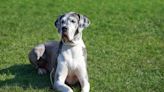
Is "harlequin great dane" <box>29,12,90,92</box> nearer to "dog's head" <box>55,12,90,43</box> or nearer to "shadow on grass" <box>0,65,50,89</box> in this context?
"dog's head" <box>55,12,90,43</box>

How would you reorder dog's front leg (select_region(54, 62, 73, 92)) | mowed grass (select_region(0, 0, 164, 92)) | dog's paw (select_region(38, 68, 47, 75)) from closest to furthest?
1. dog's front leg (select_region(54, 62, 73, 92))
2. mowed grass (select_region(0, 0, 164, 92))
3. dog's paw (select_region(38, 68, 47, 75))

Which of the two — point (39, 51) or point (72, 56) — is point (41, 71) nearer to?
point (39, 51)

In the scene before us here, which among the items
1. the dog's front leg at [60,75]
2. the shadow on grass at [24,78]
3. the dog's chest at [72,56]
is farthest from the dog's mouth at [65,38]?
the shadow on grass at [24,78]

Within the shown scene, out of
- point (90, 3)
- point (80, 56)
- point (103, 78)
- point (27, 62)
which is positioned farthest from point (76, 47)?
point (90, 3)

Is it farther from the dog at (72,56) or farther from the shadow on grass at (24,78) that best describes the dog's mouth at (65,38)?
the shadow on grass at (24,78)

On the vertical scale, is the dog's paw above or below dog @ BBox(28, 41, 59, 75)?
below

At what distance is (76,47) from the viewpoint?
7930mm

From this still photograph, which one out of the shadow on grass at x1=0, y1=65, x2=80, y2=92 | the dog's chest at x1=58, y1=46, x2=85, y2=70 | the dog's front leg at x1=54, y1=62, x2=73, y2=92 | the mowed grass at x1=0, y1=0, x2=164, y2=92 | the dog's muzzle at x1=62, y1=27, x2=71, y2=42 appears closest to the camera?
the dog's muzzle at x1=62, y1=27, x2=71, y2=42

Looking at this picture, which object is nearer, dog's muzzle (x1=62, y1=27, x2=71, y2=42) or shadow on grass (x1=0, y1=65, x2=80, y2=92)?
dog's muzzle (x1=62, y1=27, x2=71, y2=42)

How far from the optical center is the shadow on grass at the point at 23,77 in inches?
324

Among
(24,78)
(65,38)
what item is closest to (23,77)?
(24,78)

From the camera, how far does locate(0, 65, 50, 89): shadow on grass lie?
8.23 m

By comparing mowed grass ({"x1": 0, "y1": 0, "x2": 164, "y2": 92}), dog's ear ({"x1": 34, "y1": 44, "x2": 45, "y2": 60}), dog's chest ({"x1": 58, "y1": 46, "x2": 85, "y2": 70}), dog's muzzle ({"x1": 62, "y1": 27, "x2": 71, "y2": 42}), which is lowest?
mowed grass ({"x1": 0, "y1": 0, "x2": 164, "y2": 92})

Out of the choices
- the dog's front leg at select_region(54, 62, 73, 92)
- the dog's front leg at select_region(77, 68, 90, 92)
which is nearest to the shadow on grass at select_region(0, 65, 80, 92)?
the dog's front leg at select_region(77, 68, 90, 92)
